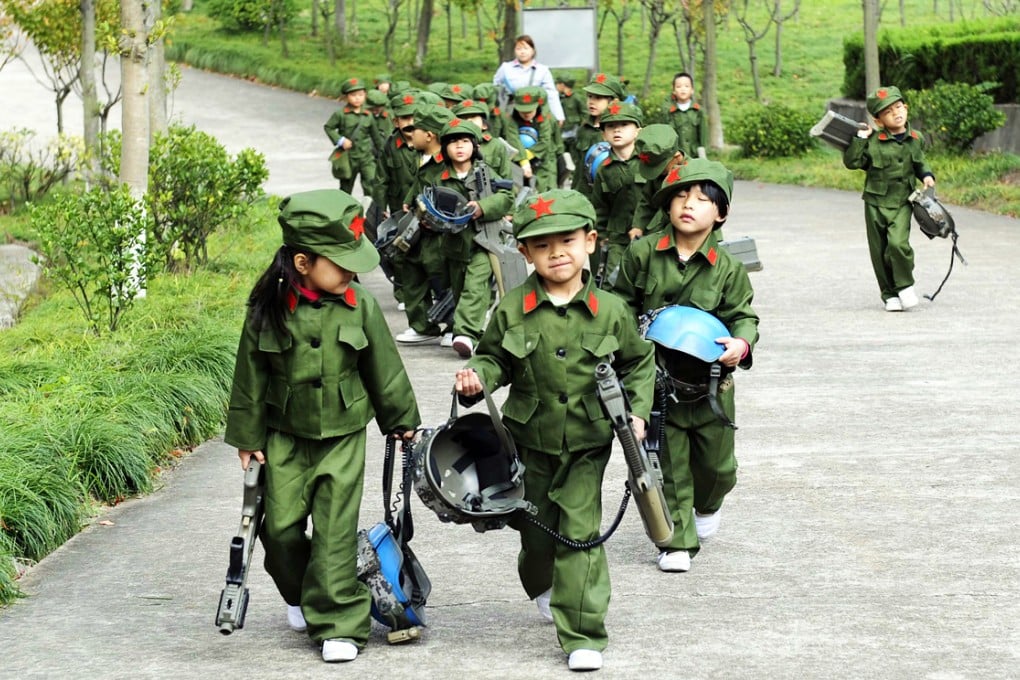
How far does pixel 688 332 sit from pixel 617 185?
5.11 m

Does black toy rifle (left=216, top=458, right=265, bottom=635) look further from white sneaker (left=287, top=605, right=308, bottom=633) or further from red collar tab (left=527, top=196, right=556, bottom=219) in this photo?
red collar tab (left=527, top=196, right=556, bottom=219)

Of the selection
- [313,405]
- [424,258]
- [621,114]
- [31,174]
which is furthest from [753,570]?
[31,174]

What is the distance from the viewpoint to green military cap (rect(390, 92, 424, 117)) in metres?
12.2

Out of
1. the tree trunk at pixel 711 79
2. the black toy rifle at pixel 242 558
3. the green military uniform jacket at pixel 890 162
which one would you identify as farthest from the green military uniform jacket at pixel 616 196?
the tree trunk at pixel 711 79

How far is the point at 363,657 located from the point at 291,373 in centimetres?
95

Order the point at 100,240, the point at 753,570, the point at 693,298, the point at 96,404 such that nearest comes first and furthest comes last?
the point at 753,570 < the point at 693,298 < the point at 96,404 < the point at 100,240

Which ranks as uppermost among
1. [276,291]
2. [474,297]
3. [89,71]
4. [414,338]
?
[89,71]

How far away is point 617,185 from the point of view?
36.0 ft

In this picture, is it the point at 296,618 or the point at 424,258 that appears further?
the point at 424,258

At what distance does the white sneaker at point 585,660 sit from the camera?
5.04 meters

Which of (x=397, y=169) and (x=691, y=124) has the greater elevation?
(x=691, y=124)

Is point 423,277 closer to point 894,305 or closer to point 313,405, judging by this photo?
point 894,305

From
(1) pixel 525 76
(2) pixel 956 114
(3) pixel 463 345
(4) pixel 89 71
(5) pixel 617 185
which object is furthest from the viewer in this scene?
(2) pixel 956 114

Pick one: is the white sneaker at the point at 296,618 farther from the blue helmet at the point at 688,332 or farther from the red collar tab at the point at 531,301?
the blue helmet at the point at 688,332
